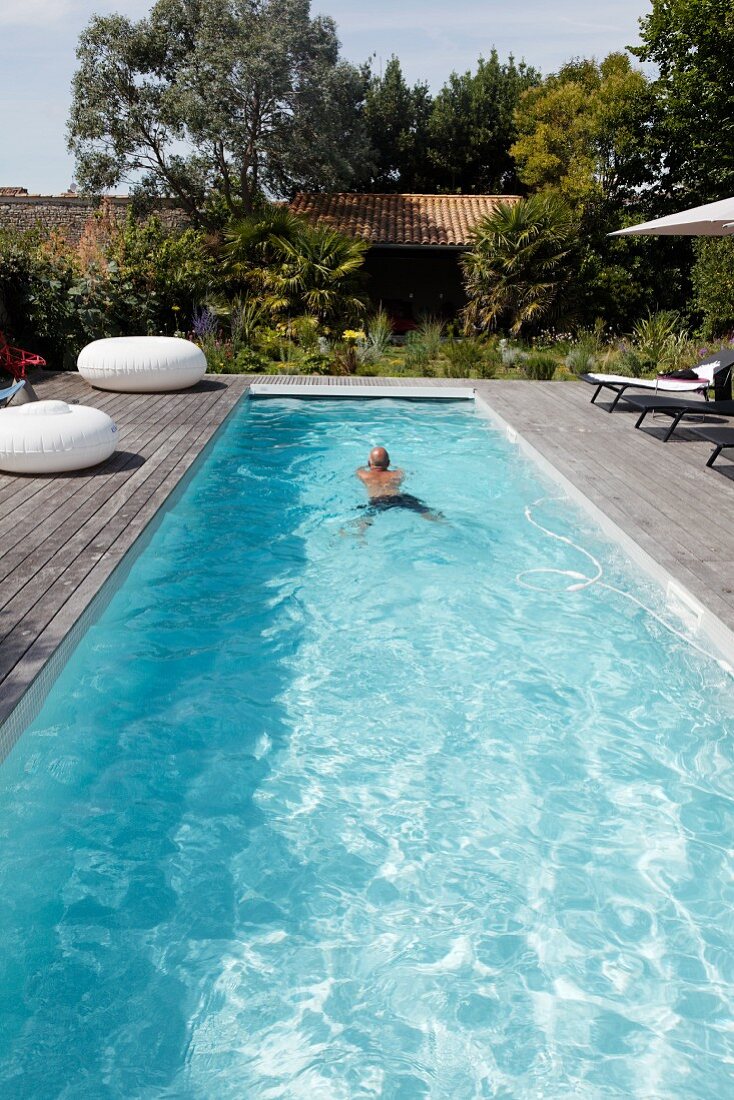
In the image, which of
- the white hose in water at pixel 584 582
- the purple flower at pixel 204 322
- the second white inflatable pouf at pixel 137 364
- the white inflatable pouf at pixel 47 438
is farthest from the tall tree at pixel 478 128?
the white hose in water at pixel 584 582

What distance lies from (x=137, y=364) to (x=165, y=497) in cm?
498

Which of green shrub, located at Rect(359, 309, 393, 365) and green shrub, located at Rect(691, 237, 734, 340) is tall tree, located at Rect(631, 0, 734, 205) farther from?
green shrub, located at Rect(359, 309, 393, 365)

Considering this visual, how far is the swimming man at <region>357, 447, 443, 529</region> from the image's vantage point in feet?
25.0

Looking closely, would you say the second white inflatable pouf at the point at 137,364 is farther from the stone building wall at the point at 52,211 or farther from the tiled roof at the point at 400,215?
the stone building wall at the point at 52,211

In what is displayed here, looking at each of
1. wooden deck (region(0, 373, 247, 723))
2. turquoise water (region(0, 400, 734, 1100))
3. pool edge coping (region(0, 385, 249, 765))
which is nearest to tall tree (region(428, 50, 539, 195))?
wooden deck (region(0, 373, 247, 723))

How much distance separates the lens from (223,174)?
78.7 ft

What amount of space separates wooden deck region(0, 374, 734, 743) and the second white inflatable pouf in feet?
0.74

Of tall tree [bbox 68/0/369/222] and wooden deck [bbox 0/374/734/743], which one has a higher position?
tall tree [bbox 68/0/369/222]

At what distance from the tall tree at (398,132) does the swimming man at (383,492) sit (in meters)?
28.0

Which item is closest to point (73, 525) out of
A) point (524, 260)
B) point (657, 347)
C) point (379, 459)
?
point (379, 459)

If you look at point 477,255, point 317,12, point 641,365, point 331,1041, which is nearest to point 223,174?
point 317,12

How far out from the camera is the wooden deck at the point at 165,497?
467 centimetres

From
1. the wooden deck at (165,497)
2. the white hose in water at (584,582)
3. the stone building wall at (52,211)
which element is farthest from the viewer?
the stone building wall at (52,211)

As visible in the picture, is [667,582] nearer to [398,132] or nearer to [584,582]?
[584,582]
